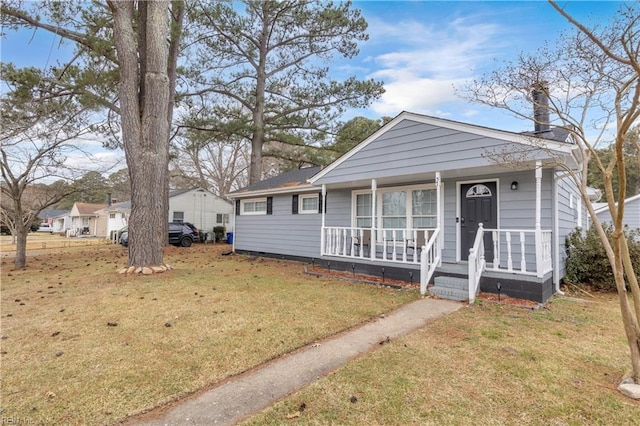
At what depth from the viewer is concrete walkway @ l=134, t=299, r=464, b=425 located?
2426mm

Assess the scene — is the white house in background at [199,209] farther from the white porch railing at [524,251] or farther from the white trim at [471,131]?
the white porch railing at [524,251]

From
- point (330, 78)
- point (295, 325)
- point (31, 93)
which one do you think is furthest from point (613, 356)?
point (330, 78)

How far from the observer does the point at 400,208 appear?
8906mm

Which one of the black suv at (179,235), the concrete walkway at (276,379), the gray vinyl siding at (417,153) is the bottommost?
the concrete walkway at (276,379)

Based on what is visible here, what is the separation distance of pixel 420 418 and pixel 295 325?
237 centimetres

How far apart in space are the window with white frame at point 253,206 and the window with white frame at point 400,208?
15.7ft

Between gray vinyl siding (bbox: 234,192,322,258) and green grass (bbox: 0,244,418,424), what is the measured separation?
3104mm

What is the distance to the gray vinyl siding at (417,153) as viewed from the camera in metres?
6.63

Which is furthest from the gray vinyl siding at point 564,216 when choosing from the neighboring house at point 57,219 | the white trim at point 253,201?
the neighboring house at point 57,219

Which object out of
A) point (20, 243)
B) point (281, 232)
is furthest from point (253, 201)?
point (20, 243)

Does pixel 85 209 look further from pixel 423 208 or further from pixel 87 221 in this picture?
pixel 423 208

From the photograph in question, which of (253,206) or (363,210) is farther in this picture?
(253,206)

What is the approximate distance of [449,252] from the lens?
305 inches

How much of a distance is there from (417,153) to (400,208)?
1871 millimetres
